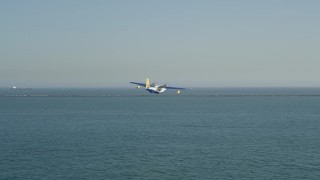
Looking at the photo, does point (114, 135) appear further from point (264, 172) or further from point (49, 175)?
point (264, 172)

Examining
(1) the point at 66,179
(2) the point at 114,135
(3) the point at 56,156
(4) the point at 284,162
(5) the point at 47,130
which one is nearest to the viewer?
(1) the point at 66,179

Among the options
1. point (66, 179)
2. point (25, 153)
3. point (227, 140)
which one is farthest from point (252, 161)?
point (25, 153)

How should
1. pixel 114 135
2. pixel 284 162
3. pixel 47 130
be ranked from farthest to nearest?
1. pixel 47 130
2. pixel 114 135
3. pixel 284 162

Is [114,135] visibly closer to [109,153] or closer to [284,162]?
[109,153]

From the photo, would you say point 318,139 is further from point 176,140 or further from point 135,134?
point 135,134

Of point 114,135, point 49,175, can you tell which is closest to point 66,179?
point 49,175

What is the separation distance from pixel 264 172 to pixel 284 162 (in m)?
8.62

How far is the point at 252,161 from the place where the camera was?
73.7m

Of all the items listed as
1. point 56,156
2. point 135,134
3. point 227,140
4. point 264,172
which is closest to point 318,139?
point 227,140

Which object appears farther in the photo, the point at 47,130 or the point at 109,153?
the point at 47,130

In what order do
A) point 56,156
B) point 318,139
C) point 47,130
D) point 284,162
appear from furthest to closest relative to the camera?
point 47,130
point 318,139
point 56,156
point 284,162

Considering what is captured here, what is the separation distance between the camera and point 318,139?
3883 inches

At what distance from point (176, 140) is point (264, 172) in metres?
36.1

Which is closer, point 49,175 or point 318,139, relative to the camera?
point 49,175
